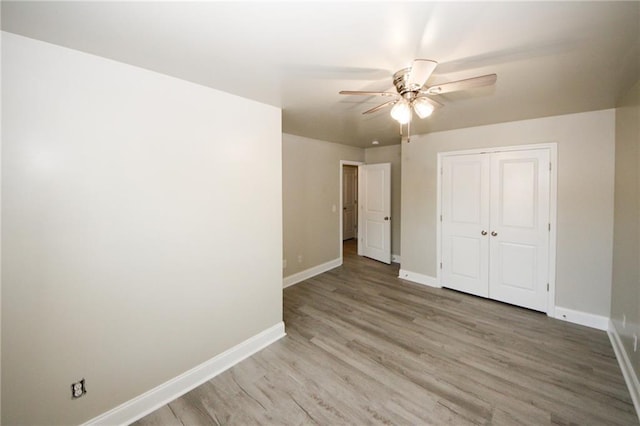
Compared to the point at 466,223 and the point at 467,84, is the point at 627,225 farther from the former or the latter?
the point at 467,84

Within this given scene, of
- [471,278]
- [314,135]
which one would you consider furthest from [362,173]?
[471,278]

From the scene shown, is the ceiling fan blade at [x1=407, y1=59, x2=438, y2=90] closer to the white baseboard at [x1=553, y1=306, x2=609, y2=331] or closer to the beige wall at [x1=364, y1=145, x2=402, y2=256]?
the white baseboard at [x1=553, y1=306, x2=609, y2=331]

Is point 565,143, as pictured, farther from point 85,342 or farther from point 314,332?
point 85,342

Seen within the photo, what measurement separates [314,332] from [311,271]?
5.58 ft

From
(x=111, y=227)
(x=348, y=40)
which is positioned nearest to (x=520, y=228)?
(x=348, y=40)

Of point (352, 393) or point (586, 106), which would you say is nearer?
point (352, 393)

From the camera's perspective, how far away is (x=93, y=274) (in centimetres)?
158

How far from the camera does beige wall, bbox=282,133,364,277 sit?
399 cm

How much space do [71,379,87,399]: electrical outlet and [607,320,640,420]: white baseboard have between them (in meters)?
3.65

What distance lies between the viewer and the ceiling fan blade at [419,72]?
1.38 metres

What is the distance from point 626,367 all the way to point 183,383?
359cm

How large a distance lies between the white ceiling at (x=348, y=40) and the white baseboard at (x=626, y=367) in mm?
2247

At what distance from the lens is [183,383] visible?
1.97 metres

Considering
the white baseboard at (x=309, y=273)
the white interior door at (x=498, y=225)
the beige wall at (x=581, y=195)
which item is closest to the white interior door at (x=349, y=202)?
the white baseboard at (x=309, y=273)
